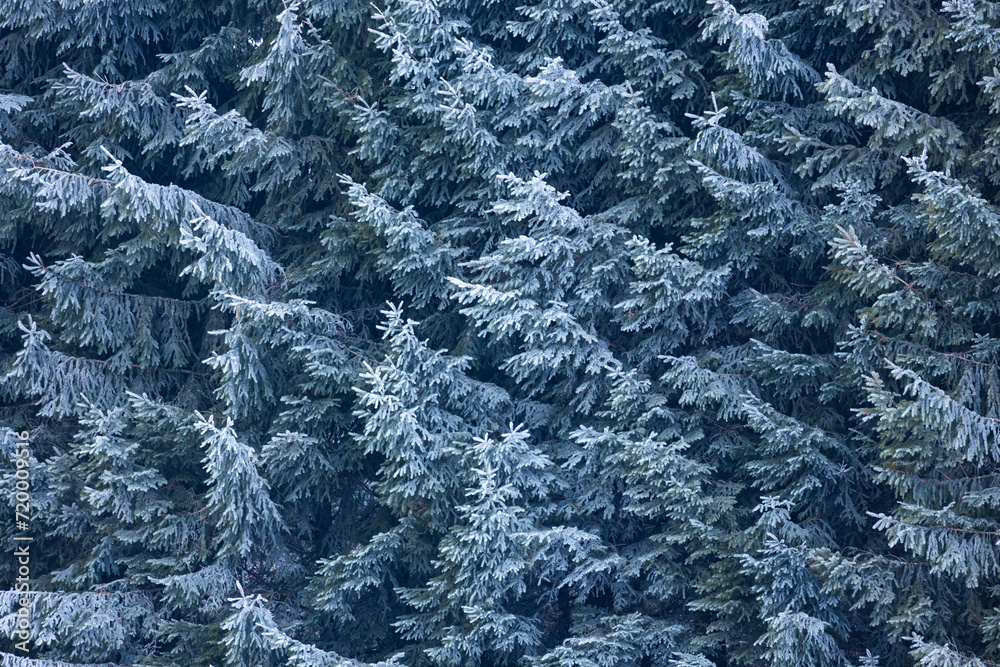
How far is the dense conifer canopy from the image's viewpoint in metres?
5.01

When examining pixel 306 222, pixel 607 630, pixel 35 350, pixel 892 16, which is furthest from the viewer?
pixel 306 222

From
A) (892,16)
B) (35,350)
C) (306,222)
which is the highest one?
(892,16)

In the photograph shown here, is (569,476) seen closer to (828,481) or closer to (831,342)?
(828,481)

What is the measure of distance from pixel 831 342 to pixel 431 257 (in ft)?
11.0

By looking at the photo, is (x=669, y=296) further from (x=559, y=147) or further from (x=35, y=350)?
(x=35, y=350)

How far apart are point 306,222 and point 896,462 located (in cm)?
526

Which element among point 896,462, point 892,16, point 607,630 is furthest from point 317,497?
point 892,16

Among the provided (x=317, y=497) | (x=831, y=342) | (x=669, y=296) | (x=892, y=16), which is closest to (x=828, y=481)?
(x=831, y=342)

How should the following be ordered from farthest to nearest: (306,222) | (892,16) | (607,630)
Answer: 1. (306,222)
2. (607,630)
3. (892,16)

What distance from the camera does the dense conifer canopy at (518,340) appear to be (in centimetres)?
501

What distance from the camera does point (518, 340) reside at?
6.42 meters

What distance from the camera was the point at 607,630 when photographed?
558cm

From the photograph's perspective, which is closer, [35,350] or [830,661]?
[830,661]

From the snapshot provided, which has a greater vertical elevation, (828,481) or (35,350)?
(828,481)
